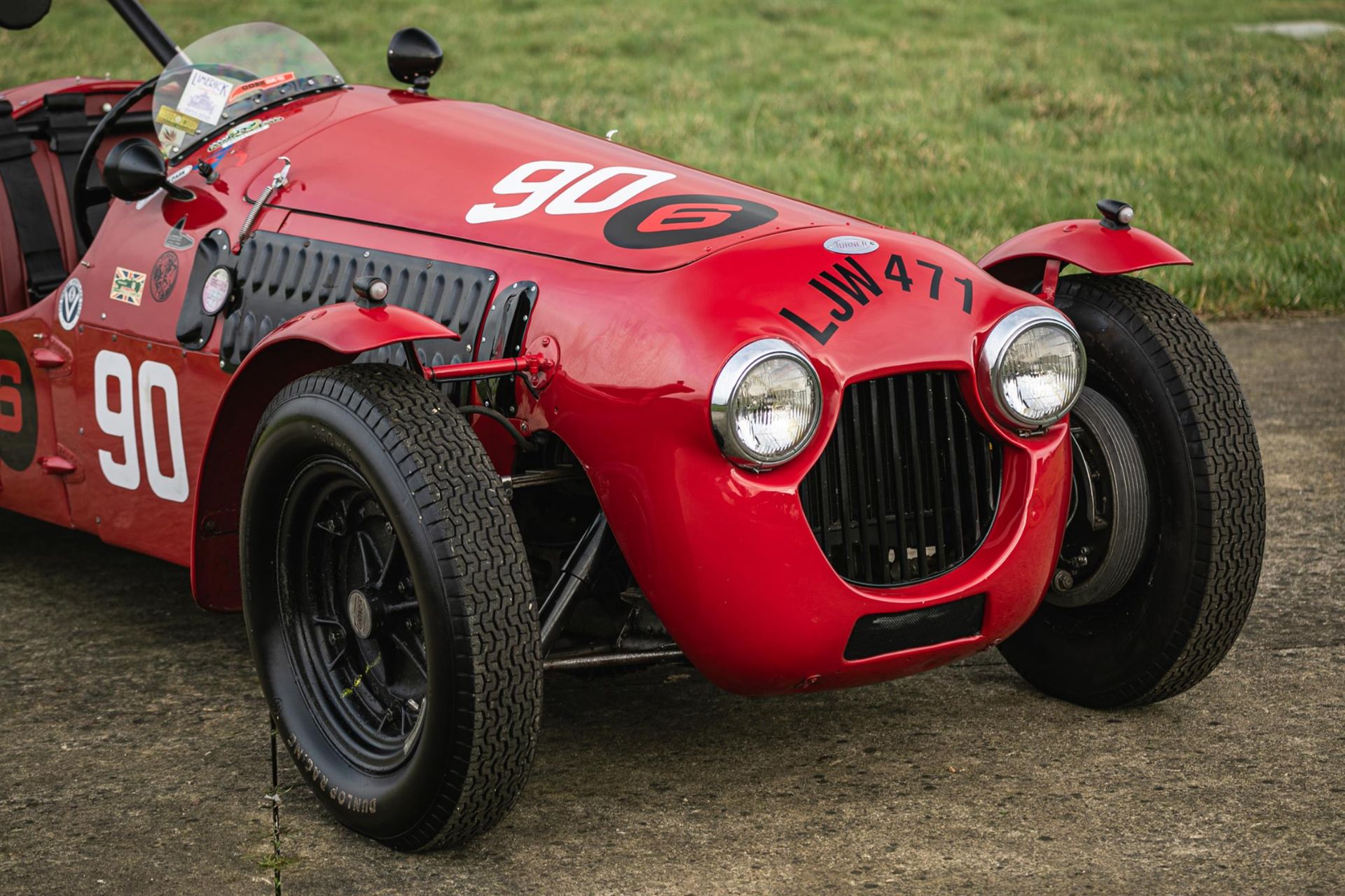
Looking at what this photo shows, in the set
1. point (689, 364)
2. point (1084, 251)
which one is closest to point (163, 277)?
point (689, 364)

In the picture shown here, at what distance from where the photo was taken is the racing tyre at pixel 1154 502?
11.4 feet

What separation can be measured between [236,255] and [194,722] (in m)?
→ 1.17

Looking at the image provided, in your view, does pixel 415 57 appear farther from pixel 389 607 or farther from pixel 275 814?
pixel 275 814

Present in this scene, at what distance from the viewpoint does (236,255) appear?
396cm

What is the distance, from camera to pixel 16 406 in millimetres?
4574

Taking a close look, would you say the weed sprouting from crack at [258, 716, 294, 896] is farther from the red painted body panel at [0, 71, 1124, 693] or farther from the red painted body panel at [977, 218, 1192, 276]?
the red painted body panel at [977, 218, 1192, 276]

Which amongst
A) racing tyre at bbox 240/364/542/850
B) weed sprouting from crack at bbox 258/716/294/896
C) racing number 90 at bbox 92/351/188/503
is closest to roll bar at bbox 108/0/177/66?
racing number 90 at bbox 92/351/188/503

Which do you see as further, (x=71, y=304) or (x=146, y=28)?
(x=146, y=28)

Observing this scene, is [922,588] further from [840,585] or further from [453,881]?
[453,881]

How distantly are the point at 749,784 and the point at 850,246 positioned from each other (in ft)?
3.86

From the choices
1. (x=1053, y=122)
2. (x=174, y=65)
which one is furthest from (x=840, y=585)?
(x=1053, y=122)

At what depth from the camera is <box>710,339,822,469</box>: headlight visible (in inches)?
116

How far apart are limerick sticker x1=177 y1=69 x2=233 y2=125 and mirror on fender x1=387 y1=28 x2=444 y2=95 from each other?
0.51 m

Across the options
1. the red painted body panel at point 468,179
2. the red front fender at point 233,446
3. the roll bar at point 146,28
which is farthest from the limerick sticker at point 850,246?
the roll bar at point 146,28
